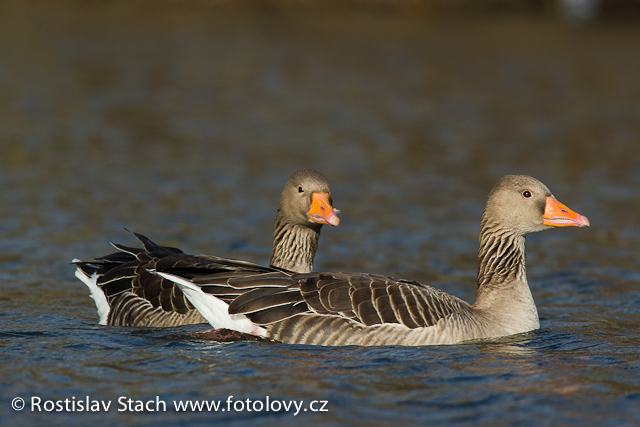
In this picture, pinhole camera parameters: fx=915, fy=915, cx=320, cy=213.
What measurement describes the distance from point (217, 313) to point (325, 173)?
881 centimetres

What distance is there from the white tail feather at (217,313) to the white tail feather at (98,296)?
149cm

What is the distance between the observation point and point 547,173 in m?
17.8

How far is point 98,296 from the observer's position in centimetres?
1002

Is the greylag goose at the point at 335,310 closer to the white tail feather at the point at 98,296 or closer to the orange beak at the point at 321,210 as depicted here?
the orange beak at the point at 321,210

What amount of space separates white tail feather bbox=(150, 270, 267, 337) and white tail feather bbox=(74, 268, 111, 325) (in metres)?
1.49

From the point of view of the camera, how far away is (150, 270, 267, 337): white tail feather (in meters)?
8.47

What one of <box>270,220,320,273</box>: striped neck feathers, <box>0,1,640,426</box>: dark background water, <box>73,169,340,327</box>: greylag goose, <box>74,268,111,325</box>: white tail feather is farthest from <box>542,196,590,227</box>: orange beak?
<box>74,268,111,325</box>: white tail feather

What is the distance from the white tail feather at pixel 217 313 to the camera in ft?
27.8

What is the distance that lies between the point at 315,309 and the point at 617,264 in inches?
235

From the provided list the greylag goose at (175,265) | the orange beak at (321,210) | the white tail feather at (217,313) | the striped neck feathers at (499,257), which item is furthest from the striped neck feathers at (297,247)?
the striped neck feathers at (499,257)

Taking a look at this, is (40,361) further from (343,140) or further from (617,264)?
(343,140)

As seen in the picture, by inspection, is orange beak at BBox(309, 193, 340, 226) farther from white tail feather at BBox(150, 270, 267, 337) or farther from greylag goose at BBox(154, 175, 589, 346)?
white tail feather at BBox(150, 270, 267, 337)

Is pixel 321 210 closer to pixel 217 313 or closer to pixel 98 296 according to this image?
pixel 217 313

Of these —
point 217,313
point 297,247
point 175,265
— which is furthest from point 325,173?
point 217,313
